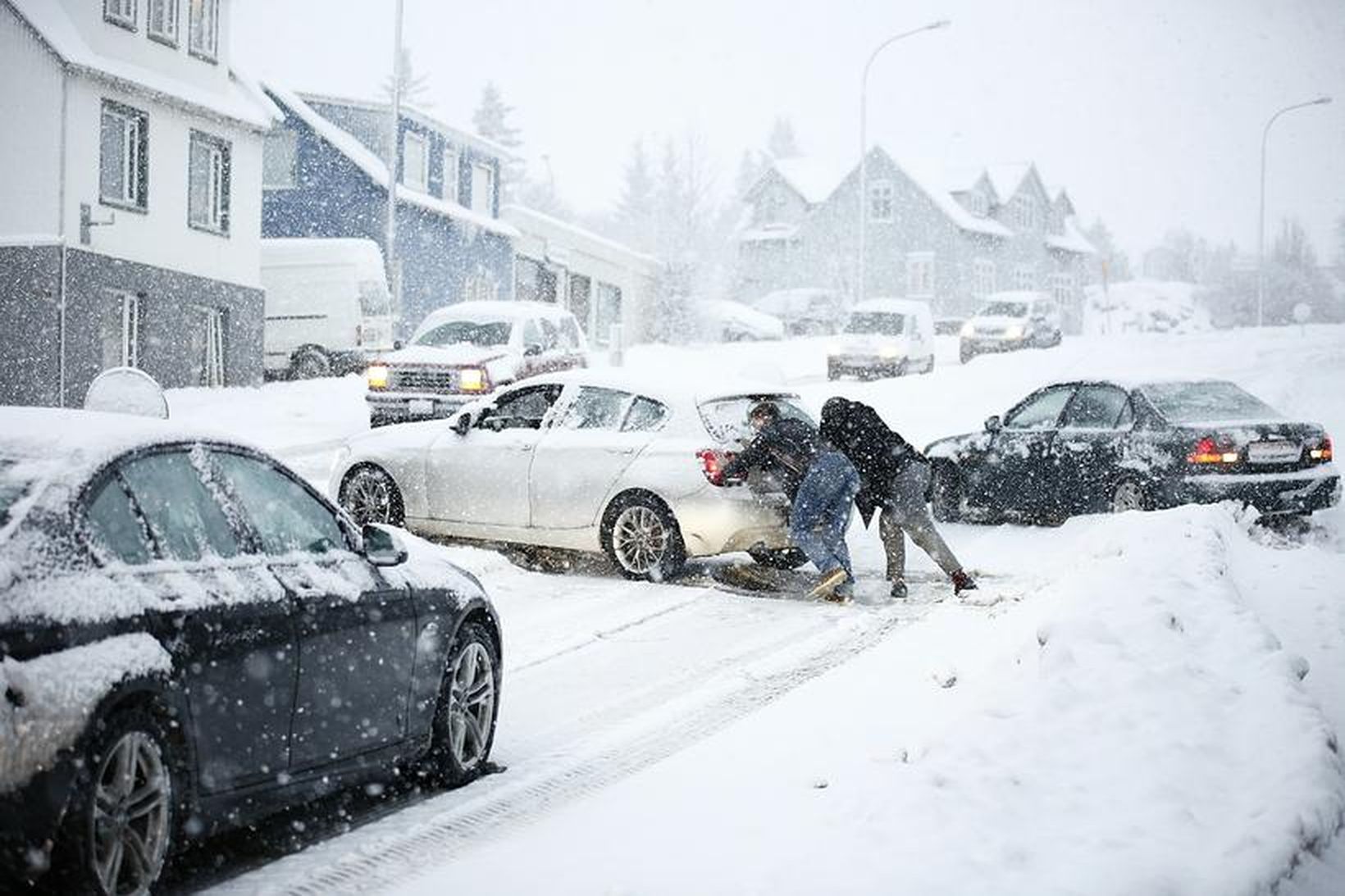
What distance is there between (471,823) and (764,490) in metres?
6.09

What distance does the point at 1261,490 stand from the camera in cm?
1330

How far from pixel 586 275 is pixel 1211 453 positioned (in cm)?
4055

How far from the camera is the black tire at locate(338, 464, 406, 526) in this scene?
12.9m

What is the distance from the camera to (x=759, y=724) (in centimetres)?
719

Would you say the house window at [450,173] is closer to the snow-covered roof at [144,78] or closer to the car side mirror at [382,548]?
the snow-covered roof at [144,78]

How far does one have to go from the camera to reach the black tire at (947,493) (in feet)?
51.0

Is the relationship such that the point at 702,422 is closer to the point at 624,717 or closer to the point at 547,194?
the point at 624,717

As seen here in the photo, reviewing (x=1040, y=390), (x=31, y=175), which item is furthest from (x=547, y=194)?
(x=1040, y=390)

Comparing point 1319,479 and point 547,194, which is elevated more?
point 547,194

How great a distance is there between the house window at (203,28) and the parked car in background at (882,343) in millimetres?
15038

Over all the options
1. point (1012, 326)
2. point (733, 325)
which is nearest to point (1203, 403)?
point (1012, 326)

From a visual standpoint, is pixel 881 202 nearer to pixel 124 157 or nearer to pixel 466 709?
pixel 124 157

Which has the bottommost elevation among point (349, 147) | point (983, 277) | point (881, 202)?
point (349, 147)

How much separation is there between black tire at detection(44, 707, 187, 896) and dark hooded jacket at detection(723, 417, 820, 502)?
728 cm
